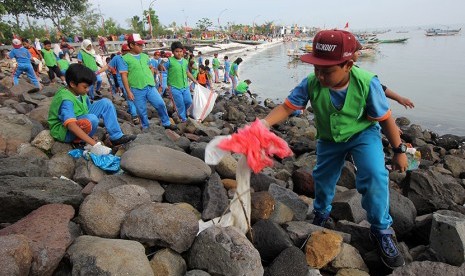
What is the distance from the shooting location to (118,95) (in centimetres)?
1245

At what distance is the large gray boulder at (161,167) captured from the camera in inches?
125

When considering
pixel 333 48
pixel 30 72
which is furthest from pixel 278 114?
pixel 30 72

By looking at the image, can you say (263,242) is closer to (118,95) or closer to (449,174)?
(449,174)

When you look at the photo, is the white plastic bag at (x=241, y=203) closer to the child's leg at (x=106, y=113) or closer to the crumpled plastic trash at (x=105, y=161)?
the crumpled plastic trash at (x=105, y=161)

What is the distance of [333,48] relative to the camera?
7.37 feet

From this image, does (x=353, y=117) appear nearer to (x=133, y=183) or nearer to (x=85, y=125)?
(x=133, y=183)

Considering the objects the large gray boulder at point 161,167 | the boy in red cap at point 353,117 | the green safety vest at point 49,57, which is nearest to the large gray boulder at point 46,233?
the large gray boulder at point 161,167

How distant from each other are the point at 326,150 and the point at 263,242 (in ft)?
3.17

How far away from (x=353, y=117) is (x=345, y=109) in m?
0.10

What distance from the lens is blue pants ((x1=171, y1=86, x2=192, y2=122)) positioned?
780 cm

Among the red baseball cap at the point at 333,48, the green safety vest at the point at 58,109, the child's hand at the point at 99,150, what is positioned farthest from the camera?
the green safety vest at the point at 58,109

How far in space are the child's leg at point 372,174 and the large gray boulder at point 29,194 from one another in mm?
2365

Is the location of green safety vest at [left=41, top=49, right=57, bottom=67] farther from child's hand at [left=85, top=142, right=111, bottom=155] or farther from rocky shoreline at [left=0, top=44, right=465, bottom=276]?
child's hand at [left=85, top=142, right=111, bottom=155]

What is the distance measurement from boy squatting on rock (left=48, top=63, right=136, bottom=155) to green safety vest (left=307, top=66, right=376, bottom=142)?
244 centimetres
